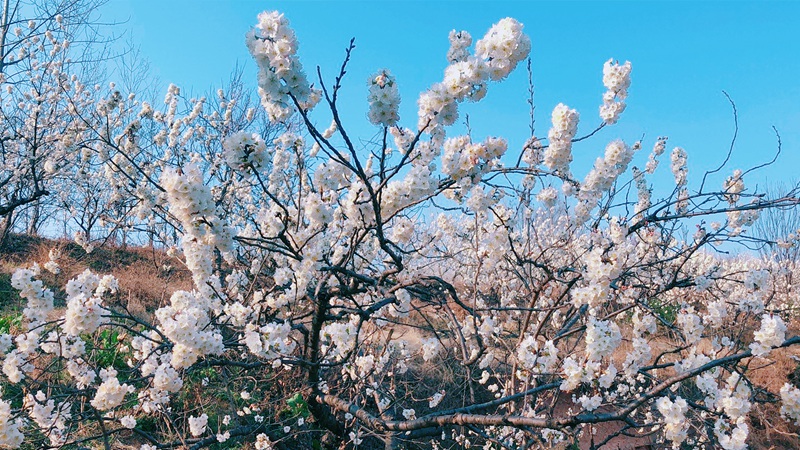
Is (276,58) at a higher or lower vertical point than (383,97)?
higher

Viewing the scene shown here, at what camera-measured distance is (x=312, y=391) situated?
4.39 meters

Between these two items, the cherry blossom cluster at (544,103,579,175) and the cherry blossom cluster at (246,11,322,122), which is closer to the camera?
the cherry blossom cluster at (246,11,322,122)

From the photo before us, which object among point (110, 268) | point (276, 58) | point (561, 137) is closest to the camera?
point (276, 58)

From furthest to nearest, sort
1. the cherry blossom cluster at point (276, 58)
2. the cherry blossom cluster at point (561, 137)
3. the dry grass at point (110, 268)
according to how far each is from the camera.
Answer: the dry grass at point (110, 268) → the cherry blossom cluster at point (561, 137) → the cherry blossom cluster at point (276, 58)

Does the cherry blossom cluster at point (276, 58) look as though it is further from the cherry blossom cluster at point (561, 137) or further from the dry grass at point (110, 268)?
the dry grass at point (110, 268)

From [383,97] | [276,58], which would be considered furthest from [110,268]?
[383,97]

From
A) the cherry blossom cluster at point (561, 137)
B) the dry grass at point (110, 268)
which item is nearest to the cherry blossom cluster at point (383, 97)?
the cherry blossom cluster at point (561, 137)

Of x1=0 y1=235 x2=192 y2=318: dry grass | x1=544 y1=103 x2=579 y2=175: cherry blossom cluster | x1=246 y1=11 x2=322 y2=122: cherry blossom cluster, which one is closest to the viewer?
x1=246 y1=11 x2=322 y2=122: cherry blossom cluster

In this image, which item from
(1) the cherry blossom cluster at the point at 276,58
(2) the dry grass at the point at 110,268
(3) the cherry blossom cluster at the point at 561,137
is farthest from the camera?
(2) the dry grass at the point at 110,268

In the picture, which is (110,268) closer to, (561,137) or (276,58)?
(276,58)

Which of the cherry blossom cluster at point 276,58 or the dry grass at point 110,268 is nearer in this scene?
the cherry blossom cluster at point 276,58

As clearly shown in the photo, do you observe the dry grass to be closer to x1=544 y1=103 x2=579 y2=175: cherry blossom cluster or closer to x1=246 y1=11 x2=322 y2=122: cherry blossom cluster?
x1=246 y1=11 x2=322 y2=122: cherry blossom cluster

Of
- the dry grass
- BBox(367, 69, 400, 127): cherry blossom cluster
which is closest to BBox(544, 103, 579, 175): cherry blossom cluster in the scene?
BBox(367, 69, 400, 127): cherry blossom cluster

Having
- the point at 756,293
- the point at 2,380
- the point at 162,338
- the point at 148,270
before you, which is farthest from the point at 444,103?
the point at 148,270
